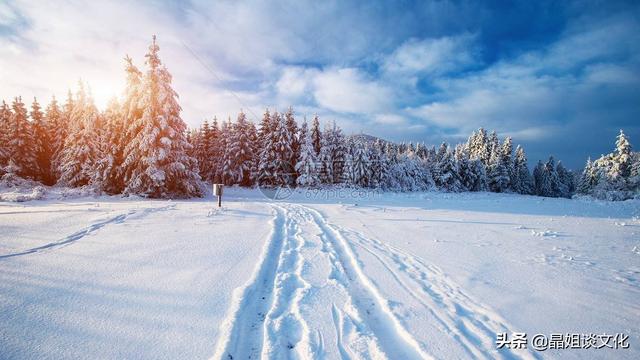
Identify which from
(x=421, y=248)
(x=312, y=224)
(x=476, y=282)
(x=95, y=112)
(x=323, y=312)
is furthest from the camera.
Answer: (x=95, y=112)

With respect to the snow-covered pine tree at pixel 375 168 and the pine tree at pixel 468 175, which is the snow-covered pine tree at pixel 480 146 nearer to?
the pine tree at pixel 468 175

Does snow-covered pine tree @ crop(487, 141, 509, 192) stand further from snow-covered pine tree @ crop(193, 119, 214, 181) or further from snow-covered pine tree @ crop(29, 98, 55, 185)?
snow-covered pine tree @ crop(29, 98, 55, 185)

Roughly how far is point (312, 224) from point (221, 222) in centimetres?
349

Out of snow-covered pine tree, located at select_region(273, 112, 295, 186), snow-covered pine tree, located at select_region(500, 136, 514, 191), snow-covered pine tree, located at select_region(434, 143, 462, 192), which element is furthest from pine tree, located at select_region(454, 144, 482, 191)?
snow-covered pine tree, located at select_region(273, 112, 295, 186)

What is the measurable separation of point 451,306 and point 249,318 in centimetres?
306

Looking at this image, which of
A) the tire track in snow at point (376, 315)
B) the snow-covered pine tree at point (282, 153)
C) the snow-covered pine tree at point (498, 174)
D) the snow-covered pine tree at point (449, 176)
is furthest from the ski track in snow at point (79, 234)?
→ the snow-covered pine tree at point (498, 174)

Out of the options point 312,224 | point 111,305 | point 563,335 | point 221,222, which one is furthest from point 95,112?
point 563,335

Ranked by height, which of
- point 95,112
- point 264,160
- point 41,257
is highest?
point 95,112

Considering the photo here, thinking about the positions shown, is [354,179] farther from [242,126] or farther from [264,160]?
[242,126]

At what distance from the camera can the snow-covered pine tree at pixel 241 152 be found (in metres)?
37.6

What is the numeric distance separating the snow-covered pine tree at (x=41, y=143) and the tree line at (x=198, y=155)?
13cm

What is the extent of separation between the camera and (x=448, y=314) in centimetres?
383

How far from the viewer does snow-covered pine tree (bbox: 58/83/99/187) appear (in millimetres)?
25984

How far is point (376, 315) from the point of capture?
379cm
